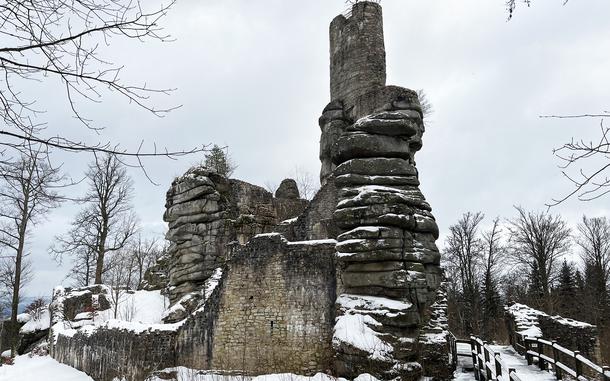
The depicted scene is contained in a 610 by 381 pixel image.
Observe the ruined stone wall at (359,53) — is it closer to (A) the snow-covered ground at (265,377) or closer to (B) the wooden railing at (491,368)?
(B) the wooden railing at (491,368)

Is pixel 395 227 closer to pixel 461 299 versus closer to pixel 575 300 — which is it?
pixel 461 299

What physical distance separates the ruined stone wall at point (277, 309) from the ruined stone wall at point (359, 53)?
35.2ft

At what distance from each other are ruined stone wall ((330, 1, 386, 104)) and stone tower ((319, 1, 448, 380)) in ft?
21.0

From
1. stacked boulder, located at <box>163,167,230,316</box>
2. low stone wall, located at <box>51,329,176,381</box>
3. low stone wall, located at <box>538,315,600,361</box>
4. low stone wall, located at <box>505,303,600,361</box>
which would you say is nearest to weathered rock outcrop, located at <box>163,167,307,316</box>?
stacked boulder, located at <box>163,167,230,316</box>

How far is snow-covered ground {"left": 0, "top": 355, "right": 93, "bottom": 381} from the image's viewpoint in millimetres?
13227

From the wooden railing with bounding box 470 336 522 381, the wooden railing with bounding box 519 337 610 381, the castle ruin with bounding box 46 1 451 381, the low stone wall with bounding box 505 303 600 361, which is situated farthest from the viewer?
the low stone wall with bounding box 505 303 600 361

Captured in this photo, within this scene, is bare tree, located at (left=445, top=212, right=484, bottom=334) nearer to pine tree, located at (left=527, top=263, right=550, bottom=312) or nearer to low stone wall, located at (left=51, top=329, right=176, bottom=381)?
pine tree, located at (left=527, top=263, right=550, bottom=312)

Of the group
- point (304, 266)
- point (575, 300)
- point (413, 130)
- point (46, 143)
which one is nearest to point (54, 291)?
point (304, 266)

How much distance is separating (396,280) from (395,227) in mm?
1521

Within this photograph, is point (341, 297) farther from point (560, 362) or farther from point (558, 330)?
point (558, 330)

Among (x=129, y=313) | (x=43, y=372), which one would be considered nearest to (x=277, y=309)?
(x=43, y=372)

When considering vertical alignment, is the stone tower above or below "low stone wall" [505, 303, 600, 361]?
above

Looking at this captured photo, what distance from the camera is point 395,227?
12.5m

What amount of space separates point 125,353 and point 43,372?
3.73 m
